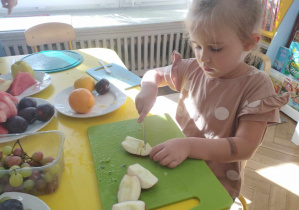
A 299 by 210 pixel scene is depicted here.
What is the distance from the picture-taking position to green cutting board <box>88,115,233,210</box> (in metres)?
0.52

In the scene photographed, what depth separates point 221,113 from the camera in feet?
2.73

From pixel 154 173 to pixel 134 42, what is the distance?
1881 mm

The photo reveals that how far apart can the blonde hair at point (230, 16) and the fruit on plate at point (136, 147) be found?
0.35 m

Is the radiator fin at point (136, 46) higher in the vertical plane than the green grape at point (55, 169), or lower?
lower

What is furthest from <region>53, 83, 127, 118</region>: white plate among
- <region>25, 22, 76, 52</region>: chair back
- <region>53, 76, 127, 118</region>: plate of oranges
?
<region>25, 22, 76, 52</region>: chair back

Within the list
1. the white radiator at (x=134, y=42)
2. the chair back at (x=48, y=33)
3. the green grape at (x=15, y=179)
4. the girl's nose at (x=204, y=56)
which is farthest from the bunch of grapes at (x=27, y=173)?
the white radiator at (x=134, y=42)

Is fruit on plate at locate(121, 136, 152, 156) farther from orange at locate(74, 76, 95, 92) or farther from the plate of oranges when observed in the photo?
orange at locate(74, 76, 95, 92)

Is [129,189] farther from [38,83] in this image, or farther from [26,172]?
[38,83]

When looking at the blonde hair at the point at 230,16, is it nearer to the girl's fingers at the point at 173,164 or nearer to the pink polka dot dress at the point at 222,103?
the pink polka dot dress at the point at 222,103

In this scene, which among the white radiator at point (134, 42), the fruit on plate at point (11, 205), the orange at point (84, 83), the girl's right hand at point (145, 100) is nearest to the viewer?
the fruit on plate at point (11, 205)

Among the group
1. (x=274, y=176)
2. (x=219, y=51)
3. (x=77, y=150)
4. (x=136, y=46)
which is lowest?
(x=274, y=176)

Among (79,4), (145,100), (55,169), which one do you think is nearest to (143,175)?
(55,169)

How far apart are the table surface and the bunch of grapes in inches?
1.2

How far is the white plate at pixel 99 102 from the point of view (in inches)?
31.9
